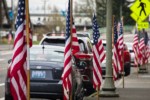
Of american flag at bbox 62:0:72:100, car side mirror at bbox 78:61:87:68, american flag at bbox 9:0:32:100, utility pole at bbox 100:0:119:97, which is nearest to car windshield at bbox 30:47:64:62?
american flag at bbox 62:0:72:100

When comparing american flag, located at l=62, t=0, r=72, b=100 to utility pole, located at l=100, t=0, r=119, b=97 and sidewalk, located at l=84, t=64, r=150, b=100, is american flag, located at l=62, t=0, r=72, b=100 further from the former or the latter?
utility pole, located at l=100, t=0, r=119, b=97

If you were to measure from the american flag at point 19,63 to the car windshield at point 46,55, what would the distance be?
13.7 ft

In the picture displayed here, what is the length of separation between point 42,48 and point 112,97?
2902 millimetres

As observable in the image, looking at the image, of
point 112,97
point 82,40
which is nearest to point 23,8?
point 112,97

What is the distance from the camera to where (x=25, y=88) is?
9289 millimetres

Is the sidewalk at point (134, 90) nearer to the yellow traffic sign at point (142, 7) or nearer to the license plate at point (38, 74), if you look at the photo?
the yellow traffic sign at point (142, 7)

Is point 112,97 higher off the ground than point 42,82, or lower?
lower

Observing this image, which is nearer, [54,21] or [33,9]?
[54,21]

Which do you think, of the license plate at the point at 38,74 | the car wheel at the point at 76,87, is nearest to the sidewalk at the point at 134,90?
the car wheel at the point at 76,87

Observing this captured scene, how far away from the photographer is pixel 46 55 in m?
13.9

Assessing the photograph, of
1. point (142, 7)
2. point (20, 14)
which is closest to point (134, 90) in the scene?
point (142, 7)

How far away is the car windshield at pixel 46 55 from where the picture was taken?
1359 cm

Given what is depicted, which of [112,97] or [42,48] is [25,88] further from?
[112,97]

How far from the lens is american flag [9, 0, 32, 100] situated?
914cm
